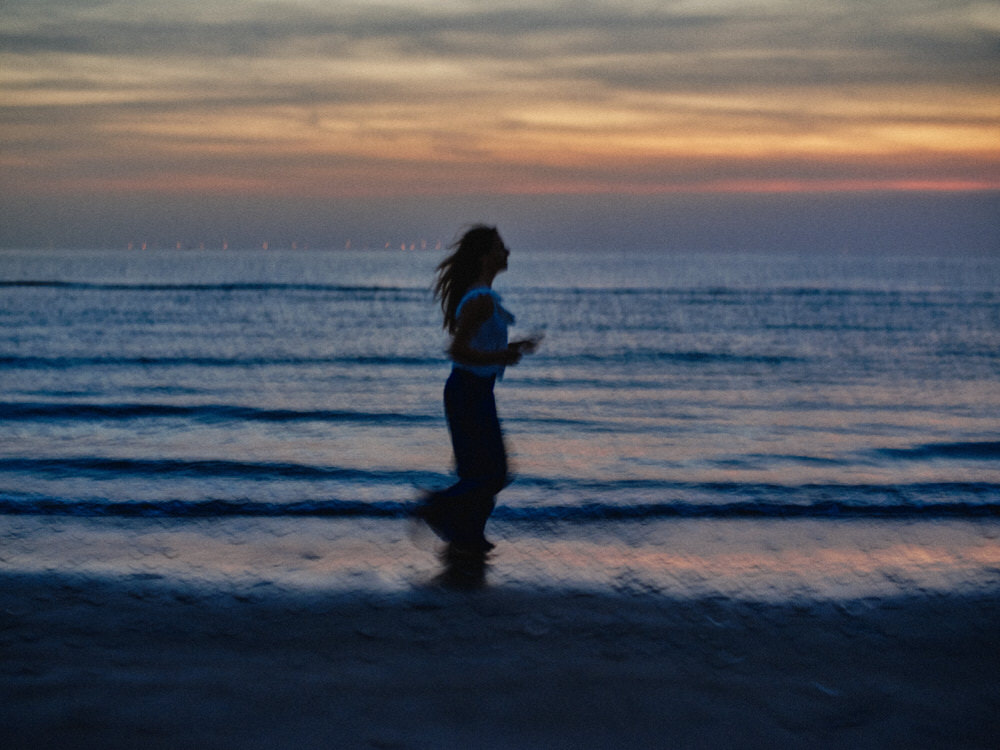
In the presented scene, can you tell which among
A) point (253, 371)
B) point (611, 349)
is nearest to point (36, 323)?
point (253, 371)

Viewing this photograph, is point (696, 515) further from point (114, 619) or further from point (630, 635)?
point (114, 619)

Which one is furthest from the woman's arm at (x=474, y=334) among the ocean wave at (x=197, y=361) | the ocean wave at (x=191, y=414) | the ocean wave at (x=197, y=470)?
the ocean wave at (x=197, y=361)

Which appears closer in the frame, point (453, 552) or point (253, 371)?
point (453, 552)

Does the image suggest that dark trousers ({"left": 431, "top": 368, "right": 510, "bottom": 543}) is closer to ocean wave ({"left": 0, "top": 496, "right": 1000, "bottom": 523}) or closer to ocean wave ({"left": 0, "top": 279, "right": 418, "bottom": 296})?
ocean wave ({"left": 0, "top": 496, "right": 1000, "bottom": 523})

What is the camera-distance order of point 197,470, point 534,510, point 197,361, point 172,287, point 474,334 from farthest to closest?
1. point 172,287
2. point 197,361
3. point 197,470
4. point 534,510
5. point 474,334

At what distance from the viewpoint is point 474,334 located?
488 cm

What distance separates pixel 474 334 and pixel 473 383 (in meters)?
0.30

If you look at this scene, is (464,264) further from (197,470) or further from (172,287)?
(172,287)

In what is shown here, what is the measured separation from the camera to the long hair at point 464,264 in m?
5.03

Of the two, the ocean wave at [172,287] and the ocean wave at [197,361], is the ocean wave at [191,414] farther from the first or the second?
the ocean wave at [172,287]

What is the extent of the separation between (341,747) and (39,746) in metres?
1.02

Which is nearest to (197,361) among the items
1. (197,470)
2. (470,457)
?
(197,470)

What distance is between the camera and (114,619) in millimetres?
4234

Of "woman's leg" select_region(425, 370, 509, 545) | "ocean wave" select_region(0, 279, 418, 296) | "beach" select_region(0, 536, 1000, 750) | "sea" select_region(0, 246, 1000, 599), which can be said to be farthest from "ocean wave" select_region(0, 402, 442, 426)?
"ocean wave" select_region(0, 279, 418, 296)
